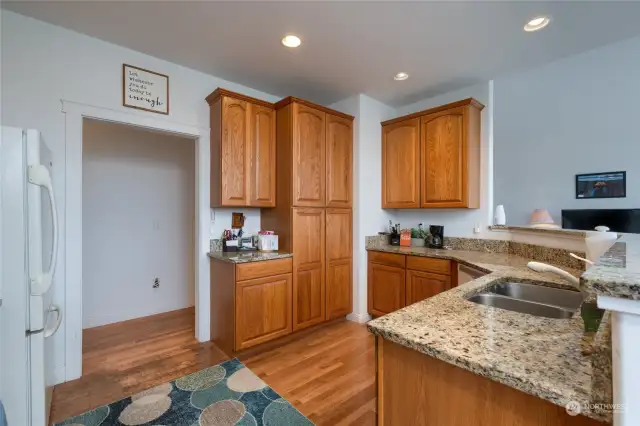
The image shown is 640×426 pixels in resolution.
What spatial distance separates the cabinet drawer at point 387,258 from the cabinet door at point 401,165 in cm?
63

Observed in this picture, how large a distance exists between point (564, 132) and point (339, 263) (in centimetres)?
361

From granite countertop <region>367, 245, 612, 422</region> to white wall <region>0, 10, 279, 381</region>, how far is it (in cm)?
253

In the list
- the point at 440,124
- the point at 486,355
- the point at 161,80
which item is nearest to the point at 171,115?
the point at 161,80

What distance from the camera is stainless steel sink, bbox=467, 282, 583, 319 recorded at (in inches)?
55.7

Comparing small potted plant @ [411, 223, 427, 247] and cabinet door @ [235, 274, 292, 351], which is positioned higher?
small potted plant @ [411, 223, 427, 247]

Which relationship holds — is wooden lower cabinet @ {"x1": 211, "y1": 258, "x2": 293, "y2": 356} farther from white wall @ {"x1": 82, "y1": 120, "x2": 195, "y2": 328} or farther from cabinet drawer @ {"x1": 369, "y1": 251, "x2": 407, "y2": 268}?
→ white wall @ {"x1": 82, "y1": 120, "x2": 195, "y2": 328}

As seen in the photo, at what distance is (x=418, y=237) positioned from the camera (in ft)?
11.5

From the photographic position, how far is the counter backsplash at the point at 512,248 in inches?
79.5

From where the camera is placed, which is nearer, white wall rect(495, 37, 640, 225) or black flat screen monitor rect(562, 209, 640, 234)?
white wall rect(495, 37, 640, 225)

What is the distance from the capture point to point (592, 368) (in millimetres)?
703

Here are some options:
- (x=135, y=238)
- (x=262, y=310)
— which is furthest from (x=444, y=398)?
(x=135, y=238)

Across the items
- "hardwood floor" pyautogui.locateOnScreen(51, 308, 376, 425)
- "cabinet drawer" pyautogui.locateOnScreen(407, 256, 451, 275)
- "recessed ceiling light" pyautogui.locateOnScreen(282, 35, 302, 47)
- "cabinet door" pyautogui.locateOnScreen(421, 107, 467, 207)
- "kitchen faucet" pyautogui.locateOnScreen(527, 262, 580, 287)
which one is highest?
"recessed ceiling light" pyautogui.locateOnScreen(282, 35, 302, 47)

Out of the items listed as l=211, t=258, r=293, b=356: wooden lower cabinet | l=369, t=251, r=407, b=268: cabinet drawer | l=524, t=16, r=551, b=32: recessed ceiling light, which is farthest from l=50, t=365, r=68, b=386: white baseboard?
l=524, t=16, r=551, b=32: recessed ceiling light

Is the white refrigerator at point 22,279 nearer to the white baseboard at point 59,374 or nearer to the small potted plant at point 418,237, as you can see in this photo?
the white baseboard at point 59,374
